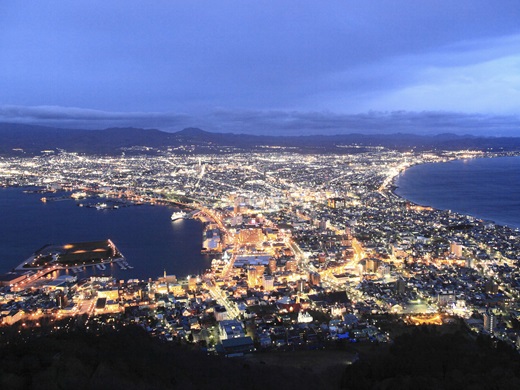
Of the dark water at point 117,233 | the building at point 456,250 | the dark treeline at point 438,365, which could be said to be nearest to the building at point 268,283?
the dark water at point 117,233

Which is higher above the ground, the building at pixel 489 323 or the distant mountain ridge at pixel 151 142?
the distant mountain ridge at pixel 151 142

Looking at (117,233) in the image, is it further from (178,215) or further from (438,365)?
(438,365)

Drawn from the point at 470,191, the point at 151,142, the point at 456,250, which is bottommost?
the point at 456,250

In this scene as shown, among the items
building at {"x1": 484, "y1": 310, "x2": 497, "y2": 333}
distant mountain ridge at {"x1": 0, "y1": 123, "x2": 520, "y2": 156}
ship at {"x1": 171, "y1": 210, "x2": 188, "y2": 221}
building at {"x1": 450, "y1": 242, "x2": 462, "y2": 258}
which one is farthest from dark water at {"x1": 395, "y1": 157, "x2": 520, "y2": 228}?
distant mountain ridge at {"x1": 0, "y1": 123, "x2": 520, "y2": 156}

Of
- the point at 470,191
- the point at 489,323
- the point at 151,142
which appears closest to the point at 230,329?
the point at 489,323

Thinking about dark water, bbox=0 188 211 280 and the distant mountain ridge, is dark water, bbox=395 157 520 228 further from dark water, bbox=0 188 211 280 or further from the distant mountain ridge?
the distant mountain ridge

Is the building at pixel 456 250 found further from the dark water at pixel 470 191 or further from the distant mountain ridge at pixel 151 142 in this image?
the distant mountain ridge at pixel 151 142
